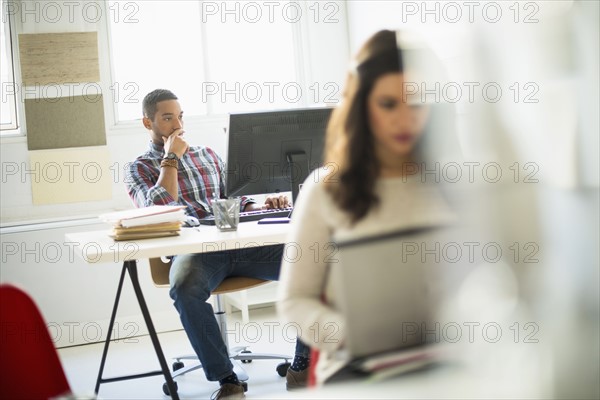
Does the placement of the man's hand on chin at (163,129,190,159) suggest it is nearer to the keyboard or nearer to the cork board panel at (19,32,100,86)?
the keyboard

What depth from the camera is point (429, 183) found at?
944 mm

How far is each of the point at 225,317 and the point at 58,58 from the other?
66.9 inches

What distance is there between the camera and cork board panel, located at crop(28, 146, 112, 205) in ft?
12.4

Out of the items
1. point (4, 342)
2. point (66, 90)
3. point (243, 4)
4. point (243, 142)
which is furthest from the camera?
point (243, 4)

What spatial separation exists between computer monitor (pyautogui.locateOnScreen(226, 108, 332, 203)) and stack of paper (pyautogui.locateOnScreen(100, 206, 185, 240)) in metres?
0.26

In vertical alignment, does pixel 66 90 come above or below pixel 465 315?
above

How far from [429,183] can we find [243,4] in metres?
3.45

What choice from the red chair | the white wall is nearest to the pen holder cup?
the red chair

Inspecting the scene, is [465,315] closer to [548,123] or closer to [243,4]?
[548,123]

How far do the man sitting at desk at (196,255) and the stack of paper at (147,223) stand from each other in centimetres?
36

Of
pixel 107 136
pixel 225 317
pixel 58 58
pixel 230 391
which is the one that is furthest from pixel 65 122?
pixel 230 391

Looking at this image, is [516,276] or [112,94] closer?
[516,276]

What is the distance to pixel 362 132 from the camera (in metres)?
0.98

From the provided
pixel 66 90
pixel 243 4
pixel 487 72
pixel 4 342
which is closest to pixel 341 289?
pixel 487 72
